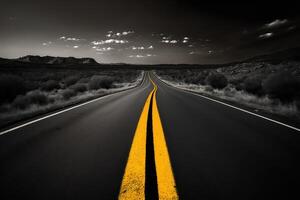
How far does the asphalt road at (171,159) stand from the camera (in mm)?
1640

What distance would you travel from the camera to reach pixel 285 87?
35.4 feet

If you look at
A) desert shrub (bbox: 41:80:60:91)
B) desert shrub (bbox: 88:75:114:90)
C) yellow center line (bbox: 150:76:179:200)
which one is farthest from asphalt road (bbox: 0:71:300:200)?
desert shrub (bbox: 41:80:60:91)

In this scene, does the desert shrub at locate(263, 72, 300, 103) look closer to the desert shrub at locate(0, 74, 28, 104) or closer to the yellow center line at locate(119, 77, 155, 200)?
the yellow center line at locate(119, 77, 155, 200)

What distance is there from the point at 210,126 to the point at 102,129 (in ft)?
9.00

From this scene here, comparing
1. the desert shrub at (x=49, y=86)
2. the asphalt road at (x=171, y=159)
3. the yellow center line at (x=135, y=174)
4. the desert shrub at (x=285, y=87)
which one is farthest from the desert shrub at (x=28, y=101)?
the desert shrub at (x=285, y=87)

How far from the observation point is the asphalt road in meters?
1.64

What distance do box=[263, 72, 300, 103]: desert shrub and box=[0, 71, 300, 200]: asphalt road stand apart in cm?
932

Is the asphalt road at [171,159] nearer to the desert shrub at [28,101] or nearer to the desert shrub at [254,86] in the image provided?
the desert shrub at [28,101]

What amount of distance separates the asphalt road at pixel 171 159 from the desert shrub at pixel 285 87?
932 cm

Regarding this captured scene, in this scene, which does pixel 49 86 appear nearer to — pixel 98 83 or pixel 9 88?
pixel 98 83

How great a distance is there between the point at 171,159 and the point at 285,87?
41.2 ft

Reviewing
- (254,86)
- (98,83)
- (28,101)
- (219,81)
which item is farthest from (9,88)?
(219,81)

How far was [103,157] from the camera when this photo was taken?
92.4 inches

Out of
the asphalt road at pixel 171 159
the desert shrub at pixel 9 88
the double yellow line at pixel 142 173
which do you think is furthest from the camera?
the desert shrub at pixel 9 88
